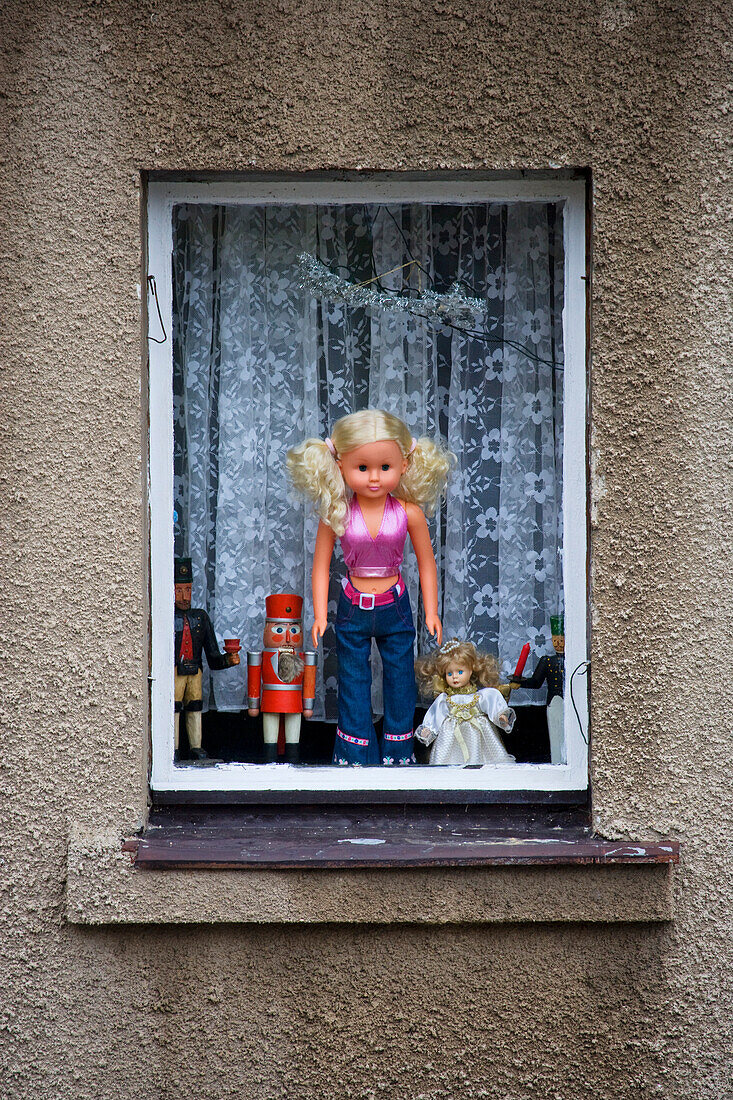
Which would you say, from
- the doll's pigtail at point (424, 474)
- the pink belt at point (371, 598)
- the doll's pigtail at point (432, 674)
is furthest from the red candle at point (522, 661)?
the doll's pigtail at point (424, 474)

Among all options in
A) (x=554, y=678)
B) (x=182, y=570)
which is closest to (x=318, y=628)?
(x=182, y=570)

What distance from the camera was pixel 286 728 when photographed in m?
3.79

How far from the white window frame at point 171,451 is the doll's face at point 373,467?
2.34 ft

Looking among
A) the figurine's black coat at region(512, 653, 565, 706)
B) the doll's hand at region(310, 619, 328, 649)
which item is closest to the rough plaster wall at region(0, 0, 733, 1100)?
the figurine's black coat at region(512, 653, 565, 706)

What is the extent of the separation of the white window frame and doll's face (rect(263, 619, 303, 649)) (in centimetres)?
70

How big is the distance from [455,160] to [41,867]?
8.34ft

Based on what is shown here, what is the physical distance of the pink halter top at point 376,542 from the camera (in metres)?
3.59

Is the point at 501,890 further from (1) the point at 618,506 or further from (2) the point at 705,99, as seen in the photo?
(2) the point at 705,99

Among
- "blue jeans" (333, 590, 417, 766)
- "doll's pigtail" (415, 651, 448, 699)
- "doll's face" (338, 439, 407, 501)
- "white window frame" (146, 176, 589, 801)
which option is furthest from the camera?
"doll's pigtail" (415, 651, 448, 699)

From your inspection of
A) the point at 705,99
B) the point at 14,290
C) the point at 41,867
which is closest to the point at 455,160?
the point at 705,99

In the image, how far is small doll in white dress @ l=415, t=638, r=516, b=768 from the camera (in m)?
3.61

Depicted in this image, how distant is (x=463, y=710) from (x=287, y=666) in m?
0.72

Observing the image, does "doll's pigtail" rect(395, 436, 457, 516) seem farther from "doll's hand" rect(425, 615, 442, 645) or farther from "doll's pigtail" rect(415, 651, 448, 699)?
"doll's pigtail" rect(415, 651, 448, 699)

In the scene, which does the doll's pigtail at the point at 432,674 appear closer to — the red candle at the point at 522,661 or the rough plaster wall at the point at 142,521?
the red candle at the point at 522,661
